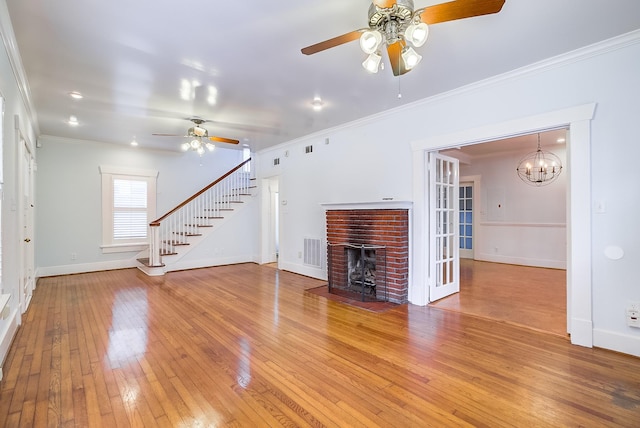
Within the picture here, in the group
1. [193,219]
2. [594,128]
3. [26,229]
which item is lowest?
[26,229]

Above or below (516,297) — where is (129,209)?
above

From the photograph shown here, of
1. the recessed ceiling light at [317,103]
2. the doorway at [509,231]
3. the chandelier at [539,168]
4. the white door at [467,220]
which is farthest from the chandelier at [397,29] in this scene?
the white door at [467,220]

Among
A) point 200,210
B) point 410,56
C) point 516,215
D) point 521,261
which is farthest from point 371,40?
point 521,261

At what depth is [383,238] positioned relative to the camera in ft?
14.2

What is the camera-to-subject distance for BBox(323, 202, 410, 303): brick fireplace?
4188 millimetres

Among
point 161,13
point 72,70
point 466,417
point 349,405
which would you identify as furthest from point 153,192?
point 466,417

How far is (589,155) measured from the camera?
2.82 m

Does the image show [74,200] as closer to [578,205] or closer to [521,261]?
[578,205]

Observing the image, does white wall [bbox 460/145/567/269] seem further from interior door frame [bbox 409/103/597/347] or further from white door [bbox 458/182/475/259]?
interior door frame [bbox 409/103/597/347]

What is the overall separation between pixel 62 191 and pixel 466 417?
7781 millimetres

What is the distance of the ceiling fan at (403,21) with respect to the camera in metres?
1.70

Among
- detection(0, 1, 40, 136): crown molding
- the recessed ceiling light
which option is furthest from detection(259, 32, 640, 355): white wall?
detection(0, 1, 40, 136): crown molding

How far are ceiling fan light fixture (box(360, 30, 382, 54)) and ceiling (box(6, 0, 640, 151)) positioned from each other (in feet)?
1.61

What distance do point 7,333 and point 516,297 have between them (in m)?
6.03
